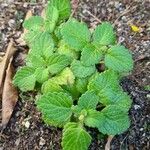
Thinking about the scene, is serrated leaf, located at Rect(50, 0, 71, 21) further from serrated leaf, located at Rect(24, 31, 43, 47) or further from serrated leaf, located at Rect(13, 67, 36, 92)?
serrated leaf, located at Rect(13, 67, 36, 92)

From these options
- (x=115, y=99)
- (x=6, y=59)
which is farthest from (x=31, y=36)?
(x=115, y=99)

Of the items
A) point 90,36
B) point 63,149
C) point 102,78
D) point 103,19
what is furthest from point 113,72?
point 103,19

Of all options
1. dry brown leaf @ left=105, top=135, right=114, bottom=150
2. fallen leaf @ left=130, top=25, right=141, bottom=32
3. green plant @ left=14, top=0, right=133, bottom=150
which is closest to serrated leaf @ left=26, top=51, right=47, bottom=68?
green plant @ left=14, top=0, right=133, bottom=150

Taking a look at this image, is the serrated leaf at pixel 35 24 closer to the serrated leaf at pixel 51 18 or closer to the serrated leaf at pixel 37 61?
the serrated leaf at pixel 51 18

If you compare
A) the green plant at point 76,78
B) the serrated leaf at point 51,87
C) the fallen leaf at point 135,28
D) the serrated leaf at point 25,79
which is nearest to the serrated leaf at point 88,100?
the green plant at point 76,78

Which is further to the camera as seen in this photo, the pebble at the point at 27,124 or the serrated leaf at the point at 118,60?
the pebble at the point at 27,124

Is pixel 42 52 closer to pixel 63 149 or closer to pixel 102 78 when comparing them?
pixel 102 78
